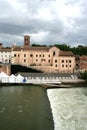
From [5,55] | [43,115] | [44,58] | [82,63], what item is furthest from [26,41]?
[43,115]

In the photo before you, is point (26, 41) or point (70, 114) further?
point (26, 41)

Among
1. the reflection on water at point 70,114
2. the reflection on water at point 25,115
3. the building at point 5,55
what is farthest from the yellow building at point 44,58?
the reflection on water at point 25,115

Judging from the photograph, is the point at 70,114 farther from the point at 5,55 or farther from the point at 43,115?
the point at 5,55

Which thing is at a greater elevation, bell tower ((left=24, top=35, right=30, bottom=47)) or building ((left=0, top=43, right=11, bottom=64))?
bell tower ((left=24, top=35, right=30, bottom=47))

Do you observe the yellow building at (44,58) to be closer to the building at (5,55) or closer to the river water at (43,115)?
the building at (5,55)

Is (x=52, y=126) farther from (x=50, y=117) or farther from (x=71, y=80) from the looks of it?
(x=71, y=80)

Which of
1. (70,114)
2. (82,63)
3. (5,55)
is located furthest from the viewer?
(82,63)

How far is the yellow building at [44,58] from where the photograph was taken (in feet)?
257

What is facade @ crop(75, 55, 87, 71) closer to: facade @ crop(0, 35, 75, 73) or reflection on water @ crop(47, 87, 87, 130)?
facade @ crop(0, 35, 75, 73)

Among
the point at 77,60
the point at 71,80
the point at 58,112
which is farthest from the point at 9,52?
the point at 58,112

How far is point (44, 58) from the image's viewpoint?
80.1 meters

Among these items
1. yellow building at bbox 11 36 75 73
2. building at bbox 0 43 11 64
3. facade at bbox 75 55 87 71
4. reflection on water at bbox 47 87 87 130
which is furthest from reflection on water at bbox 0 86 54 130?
facade at bbox 75 55 87 71

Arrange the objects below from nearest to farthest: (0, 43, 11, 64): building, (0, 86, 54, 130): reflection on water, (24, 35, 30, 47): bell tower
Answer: (0, 86, 54, 130): reflection on water
(0, 43, 11, 64): building
(24, 35, 30, 47): bell tower

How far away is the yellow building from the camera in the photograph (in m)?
78.4
